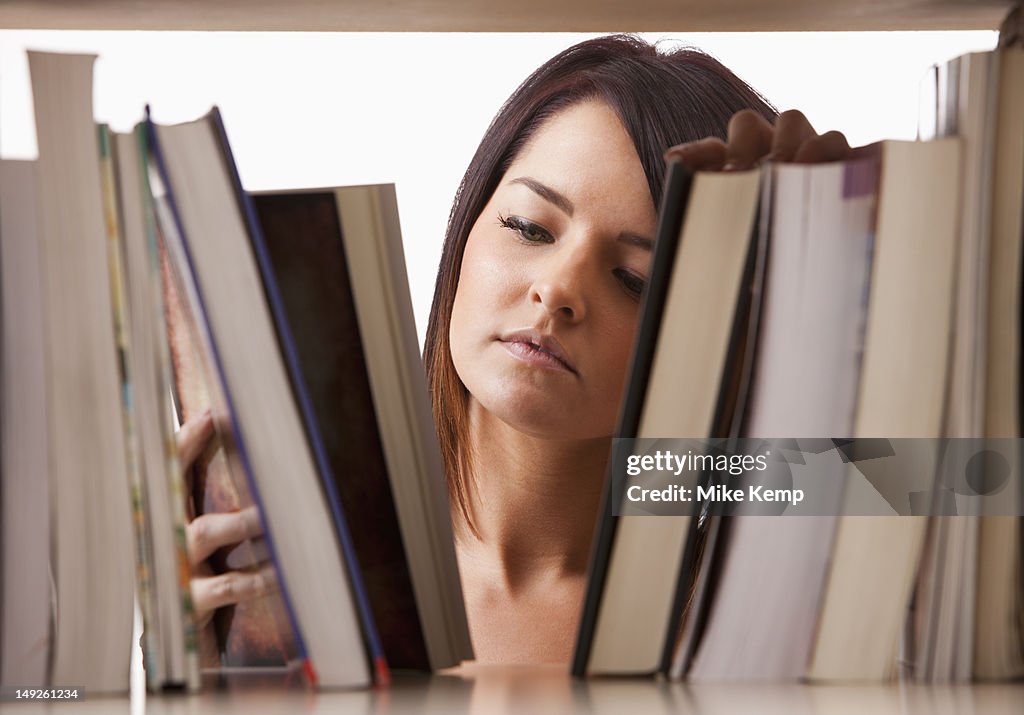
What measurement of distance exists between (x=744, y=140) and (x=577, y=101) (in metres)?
0.47

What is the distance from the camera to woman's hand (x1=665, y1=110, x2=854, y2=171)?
0.65m

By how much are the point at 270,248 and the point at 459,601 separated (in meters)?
0.28

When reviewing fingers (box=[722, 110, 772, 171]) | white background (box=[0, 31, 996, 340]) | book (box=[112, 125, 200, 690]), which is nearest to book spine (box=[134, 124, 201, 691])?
book (box=[112, 125, 200, 690])

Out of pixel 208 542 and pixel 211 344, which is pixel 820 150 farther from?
pixel 208 542

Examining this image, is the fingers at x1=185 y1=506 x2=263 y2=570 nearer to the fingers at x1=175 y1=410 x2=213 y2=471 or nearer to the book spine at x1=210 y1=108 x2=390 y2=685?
the fingers at x1=175 y1=410 x2=213 y2=471

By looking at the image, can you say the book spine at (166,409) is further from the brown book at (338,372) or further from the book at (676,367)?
the book at (676,367)

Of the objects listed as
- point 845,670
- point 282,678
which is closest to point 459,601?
point 282,678

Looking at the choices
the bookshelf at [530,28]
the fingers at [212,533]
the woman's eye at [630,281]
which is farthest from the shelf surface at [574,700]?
the woman's eye at [630,281]

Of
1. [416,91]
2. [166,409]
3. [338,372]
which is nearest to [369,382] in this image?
[338,372]

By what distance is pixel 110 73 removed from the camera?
1239 millimetres

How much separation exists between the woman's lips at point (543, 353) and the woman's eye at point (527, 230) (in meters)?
0.14

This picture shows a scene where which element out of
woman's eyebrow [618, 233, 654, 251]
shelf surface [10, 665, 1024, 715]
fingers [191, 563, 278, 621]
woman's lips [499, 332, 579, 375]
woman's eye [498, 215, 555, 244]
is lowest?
shelf surface [10, 665, 1024, 715]

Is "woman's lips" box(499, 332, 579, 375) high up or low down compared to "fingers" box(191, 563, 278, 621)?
up

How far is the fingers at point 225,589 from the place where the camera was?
2.32 feet
